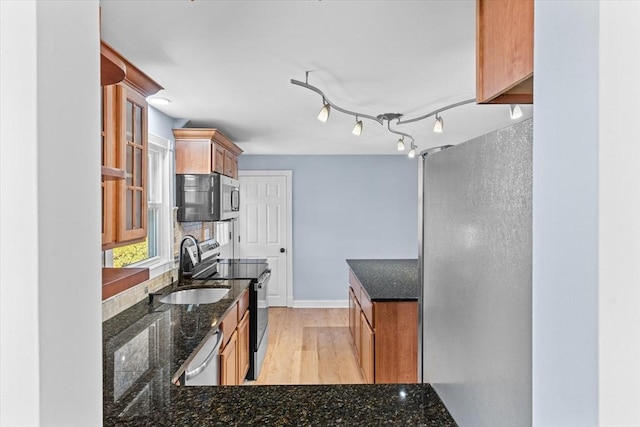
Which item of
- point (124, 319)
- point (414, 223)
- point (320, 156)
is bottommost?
point (124, 319)

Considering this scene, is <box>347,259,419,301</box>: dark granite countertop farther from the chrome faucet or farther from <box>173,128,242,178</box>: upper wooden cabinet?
<box>173,128,242,178</box>: upper wooden cabinet

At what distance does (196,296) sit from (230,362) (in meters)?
0.68

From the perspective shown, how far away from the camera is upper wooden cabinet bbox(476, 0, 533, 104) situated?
0.87 metres

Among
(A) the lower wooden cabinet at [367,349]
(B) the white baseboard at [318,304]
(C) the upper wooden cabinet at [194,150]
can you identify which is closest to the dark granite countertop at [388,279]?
(A) the lower wooden cabinet at [367,349]

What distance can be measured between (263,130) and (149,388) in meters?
3.34

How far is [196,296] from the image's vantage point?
11.0ft

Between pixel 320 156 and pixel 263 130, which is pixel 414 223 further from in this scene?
pixel 263 130

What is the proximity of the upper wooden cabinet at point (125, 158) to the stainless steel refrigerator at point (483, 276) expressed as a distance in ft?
3.91

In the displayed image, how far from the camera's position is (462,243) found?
94 cm

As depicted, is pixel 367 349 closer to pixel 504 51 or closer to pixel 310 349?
pixel 310 349
